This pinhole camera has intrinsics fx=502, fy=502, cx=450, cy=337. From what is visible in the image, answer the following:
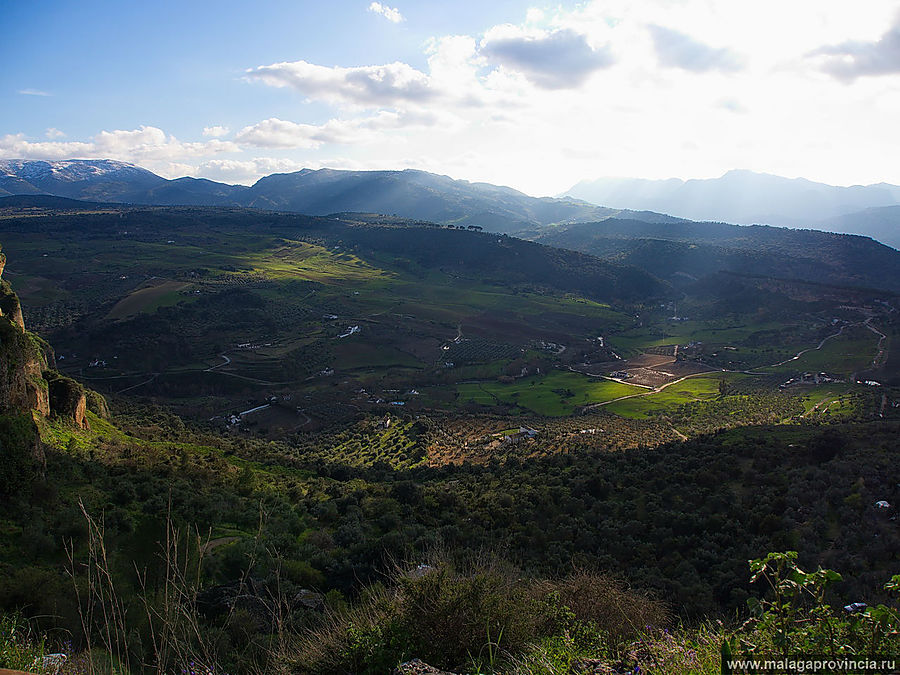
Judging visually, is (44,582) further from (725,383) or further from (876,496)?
(725,383)

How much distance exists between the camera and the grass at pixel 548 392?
57688 millimetres

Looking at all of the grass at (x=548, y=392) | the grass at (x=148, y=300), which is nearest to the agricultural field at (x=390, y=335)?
the grass at (x=548, y=392)

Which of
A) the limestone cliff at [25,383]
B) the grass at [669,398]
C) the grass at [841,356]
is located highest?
the limestone cliff at [25,383]

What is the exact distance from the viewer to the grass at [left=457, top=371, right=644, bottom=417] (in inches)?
2271

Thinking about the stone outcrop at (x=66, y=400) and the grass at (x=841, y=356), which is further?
the grass at (x=841, y=356)

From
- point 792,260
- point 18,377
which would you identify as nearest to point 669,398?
point 18,377

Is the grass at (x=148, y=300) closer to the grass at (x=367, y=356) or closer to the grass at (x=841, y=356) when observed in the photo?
the grass at (x=367, y=356)

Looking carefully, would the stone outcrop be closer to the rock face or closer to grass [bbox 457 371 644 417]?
the rock face

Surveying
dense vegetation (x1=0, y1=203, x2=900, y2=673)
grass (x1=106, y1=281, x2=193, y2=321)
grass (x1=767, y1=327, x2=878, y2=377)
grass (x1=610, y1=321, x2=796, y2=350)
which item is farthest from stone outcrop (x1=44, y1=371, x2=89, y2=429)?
grass (x1=610, y1=321, x2=796, y2=350)

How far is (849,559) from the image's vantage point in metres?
13.7

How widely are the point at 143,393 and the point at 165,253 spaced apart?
7867 centimetres

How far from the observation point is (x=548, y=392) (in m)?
62.6

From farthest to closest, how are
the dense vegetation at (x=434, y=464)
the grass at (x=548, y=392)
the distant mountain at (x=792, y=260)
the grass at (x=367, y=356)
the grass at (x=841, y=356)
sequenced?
the distant mountain at (x=792, y=260)
the grass at (x=367, y=356)
the grass at (x=841, y=356)
the grass at (x=548, y=392)
the dense vegetation at (x=434, y=464)

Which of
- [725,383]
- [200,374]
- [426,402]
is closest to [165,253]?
[200,374]
